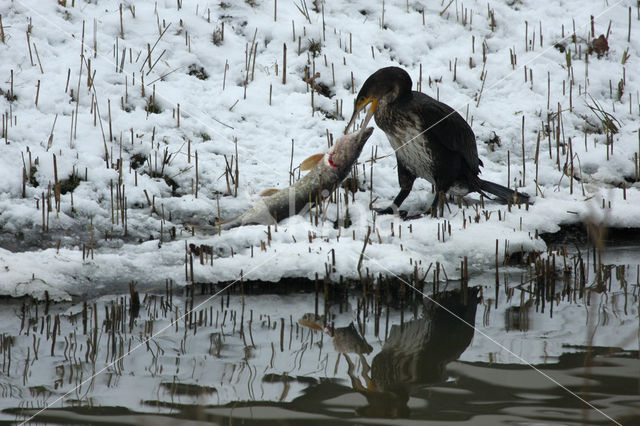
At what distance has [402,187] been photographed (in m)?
5.45

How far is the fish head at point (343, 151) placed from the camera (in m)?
5.13

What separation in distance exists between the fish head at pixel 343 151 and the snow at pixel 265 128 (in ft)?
1.20

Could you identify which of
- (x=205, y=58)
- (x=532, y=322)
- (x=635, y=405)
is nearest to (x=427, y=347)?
(x=532, y=322)

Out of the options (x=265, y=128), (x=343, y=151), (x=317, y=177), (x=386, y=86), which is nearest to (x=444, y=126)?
(x=386, y=86)

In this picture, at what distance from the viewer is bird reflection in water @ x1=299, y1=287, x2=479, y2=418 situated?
2.46 m

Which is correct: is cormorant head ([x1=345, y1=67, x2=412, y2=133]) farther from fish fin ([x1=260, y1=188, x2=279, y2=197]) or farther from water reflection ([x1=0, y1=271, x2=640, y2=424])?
water reflection ([x1=0, y1=271, x2=640, y2=424])

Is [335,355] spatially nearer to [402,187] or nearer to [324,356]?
[324,356]

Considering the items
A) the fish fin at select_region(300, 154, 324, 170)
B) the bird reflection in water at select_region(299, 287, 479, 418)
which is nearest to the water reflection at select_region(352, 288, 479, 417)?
the bird reflection in water at select_region(299, 287, 479, 418)

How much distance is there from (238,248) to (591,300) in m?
2.33

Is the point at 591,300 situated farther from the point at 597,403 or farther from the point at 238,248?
the point at 238,248

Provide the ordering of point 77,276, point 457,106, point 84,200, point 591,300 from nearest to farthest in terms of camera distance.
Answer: point 591,300, point 77,276, point 84,200, point 457,106

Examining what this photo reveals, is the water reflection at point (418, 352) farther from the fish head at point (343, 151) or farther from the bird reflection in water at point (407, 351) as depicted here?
the fish head at point (343, 151)

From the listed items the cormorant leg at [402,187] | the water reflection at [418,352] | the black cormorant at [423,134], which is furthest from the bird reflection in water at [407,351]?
the cormorant leg at [402,187]

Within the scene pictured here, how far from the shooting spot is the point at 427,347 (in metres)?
2.99
